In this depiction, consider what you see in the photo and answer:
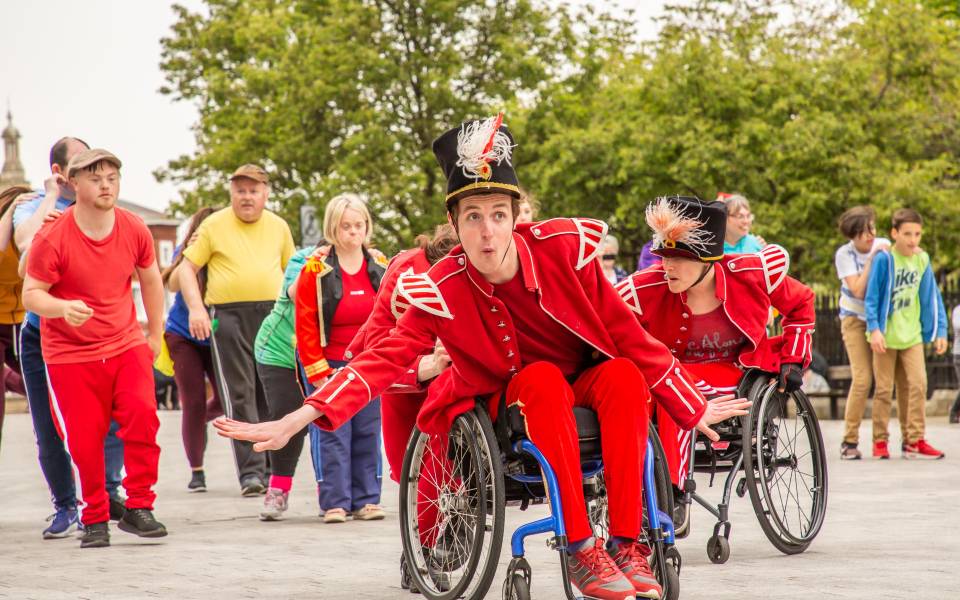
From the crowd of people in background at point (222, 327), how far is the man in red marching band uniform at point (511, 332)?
34 cm

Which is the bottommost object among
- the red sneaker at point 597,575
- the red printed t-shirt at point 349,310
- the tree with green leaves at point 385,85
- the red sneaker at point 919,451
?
the red sneaker at point 597,575

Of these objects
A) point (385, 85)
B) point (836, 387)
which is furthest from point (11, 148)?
point (836, 387)

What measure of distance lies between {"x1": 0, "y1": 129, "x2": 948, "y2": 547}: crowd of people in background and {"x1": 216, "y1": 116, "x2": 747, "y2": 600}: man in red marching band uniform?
0.34 meters

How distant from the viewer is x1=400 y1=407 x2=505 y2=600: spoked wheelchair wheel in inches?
199

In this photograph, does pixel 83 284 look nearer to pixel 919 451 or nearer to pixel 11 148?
pixel 919 451

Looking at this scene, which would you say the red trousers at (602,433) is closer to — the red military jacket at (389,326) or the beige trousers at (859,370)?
the red military jacket at (389,326)

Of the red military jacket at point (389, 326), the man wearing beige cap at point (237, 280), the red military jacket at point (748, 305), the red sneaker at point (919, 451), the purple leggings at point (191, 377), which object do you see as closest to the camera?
the red military jacket at point (389, 326)

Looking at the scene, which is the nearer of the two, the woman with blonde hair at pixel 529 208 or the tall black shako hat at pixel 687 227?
the tall black shako hat at pixel 687 227

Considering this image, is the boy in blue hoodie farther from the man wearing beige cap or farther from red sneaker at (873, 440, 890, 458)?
the man wearing beige cap

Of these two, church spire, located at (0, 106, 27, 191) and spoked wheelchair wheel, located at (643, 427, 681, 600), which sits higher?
church spire, located at (0, 106, 27, 191)

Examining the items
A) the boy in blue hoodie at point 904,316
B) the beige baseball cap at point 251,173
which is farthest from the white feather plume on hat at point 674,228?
the boy in blue hoodie at point 904,316

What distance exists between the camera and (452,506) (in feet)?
17.8

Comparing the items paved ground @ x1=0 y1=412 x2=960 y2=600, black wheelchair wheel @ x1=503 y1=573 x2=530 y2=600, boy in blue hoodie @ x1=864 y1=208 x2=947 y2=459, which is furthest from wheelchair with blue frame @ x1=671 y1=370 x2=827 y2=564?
boy in blue hoodie @ x1=864 y1=208 x2=947 y2=459

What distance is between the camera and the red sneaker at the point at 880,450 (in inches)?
484
